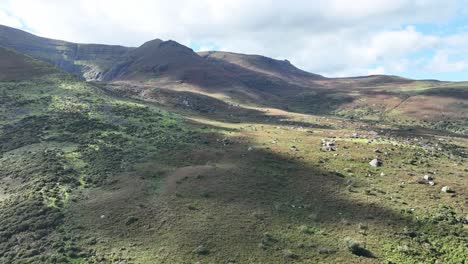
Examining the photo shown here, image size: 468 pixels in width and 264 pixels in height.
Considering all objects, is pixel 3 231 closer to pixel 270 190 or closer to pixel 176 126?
pixel 270 190

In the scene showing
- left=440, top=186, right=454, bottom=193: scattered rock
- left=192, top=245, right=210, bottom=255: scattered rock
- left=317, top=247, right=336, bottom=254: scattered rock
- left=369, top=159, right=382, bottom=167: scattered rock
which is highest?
left=369, top=159, right=382, bottom=167: scattered rock

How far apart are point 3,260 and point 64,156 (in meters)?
26.0

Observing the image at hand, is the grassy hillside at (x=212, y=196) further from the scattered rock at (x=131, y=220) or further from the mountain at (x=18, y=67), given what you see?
the mountain at (x=18, y=67)

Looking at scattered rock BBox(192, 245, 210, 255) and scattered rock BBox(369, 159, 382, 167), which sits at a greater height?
scattered rock BBox(369, 159, 382, 167)

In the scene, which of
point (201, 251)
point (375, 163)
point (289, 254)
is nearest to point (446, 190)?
point (375, 163)

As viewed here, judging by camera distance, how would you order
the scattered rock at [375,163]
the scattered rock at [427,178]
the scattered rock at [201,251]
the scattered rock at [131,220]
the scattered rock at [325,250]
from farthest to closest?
the scattered rock at [375,163] → the scattered rock at [427,178] → the scattered rock at [131,220] → the scattered rock at [325,250] → the scattered rock at [201,251]

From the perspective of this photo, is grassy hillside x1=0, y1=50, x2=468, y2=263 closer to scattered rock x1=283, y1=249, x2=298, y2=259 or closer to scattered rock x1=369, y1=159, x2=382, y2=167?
scattered rock x1=283, y1=249, x2=298, y2=259

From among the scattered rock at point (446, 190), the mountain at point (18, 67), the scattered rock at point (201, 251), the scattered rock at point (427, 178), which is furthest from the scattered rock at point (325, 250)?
the mountain at point (18, 67)

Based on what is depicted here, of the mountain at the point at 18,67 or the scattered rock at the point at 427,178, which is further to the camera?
the mountain at the point at 18,67

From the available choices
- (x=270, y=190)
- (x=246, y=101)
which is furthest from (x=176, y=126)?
(x=246, y=101)


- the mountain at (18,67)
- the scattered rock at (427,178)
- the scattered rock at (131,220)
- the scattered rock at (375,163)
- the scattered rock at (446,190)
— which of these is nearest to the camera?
the scattered rock at (131,220)

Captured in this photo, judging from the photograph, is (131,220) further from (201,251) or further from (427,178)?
(427,178)

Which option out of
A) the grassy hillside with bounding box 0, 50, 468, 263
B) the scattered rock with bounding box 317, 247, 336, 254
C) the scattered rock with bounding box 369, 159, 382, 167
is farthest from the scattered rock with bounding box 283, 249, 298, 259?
the scattered rock with bounding box 369, 159, 382, 167

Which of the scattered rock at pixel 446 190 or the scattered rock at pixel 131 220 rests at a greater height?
the scattered rock at pixel 446 190
